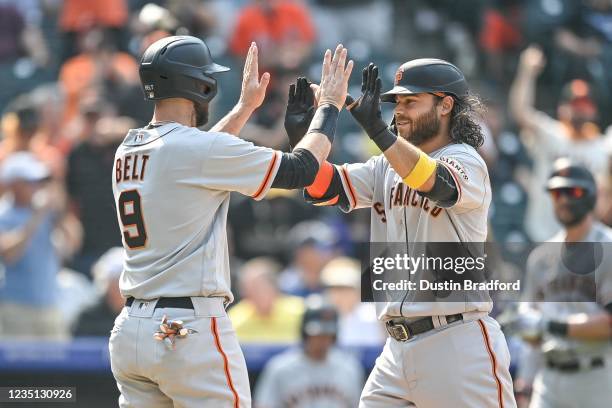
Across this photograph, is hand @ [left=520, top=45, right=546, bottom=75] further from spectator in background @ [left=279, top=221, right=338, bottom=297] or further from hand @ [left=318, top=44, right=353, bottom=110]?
hand @ [left=318, top=44, right=353, bottom=110]

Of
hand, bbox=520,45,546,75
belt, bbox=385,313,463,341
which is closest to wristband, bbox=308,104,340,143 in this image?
belt, bbox=385,313,463,341

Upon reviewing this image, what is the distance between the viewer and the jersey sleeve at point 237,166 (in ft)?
14.5

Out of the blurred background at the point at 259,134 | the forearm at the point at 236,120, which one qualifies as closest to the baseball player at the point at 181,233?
the forearm at the point at 236,120

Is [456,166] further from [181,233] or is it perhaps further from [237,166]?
[181,233]

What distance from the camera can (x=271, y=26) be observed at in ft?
34.1

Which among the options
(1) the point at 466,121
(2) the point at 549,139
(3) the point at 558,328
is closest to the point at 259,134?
(2) the point at 549,139

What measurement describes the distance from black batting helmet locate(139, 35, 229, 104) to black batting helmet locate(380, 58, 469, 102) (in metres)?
0.74

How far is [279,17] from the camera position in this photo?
1041cm

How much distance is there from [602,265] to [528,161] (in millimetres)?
4030

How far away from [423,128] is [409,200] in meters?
0.32

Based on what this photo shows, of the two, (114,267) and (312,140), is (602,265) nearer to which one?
(312,140)

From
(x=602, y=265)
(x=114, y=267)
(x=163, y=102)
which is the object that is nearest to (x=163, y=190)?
(x=163, y=102)

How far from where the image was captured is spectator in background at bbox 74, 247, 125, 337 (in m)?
8.20

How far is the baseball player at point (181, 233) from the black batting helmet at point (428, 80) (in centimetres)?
43
